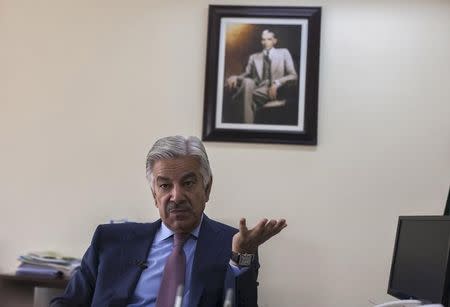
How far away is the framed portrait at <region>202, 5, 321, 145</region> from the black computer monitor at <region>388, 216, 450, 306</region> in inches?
29.2

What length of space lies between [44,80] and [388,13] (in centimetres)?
189

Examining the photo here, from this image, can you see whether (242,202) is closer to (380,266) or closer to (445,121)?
(380,266)

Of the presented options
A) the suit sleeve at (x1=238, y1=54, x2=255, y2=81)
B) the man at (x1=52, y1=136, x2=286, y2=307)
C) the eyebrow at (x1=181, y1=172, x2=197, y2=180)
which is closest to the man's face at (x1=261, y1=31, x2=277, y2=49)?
the suit sleeve at (x1=238, y1=54, x2=255, y2=81)

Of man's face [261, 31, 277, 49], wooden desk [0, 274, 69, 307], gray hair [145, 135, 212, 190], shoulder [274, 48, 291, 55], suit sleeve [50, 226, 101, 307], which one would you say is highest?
man's face [261, 31, 277, 49]

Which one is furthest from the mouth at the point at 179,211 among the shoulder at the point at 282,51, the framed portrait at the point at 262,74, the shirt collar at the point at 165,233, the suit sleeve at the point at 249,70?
the shoulder at the point at 282,51

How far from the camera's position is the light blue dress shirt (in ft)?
5.86

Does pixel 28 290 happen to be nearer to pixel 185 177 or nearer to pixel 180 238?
pixel 180 238

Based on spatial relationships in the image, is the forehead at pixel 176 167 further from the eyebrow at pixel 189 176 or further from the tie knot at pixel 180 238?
the tie knot at pixel 180 238

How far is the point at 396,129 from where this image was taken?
2492 millimetres

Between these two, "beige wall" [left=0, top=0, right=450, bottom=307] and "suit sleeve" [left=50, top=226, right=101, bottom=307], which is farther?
"beige wall" [left=0, top=0, right=450, bottom=307]

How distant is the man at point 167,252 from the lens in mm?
1768

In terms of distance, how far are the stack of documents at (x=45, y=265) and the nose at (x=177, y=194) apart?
860mm

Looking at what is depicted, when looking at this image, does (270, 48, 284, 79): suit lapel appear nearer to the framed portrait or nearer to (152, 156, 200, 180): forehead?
the framed portrait

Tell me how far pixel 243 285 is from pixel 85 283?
2.09 ft
